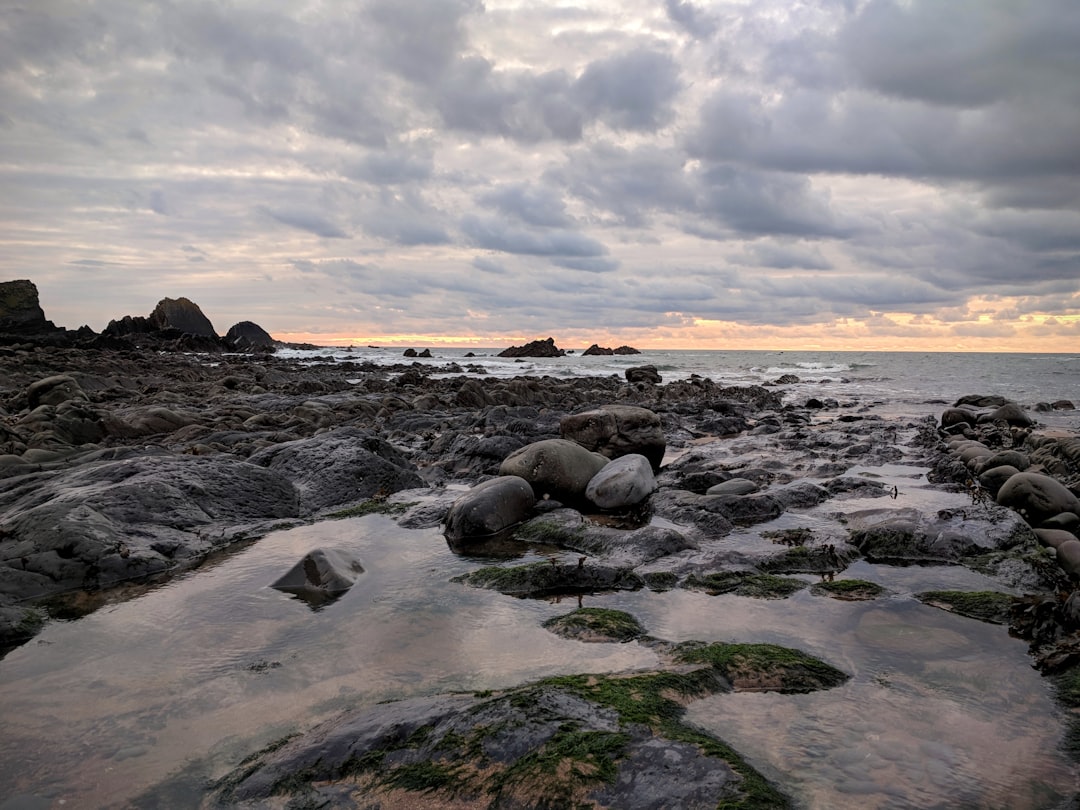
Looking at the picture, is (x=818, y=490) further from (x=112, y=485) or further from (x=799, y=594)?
(x=112, y=485)

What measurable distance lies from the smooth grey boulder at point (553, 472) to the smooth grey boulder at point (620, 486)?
0.16 metres

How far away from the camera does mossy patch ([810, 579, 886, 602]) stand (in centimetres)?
499

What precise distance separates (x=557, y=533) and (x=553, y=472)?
5.64 feet

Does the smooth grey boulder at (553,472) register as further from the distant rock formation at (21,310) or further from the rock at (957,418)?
the distant rock formation at (21,310)

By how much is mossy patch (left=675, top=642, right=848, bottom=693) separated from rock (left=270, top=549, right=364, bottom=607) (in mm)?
2896

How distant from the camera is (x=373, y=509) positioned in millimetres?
8109

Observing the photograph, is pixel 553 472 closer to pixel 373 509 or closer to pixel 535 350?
pixel 373 509

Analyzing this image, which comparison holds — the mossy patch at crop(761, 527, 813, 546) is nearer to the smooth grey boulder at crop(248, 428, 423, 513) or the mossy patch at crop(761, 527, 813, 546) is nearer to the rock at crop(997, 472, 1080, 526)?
the rock at crop(997, 472, 1080, 526)

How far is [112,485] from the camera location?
6.67 metres

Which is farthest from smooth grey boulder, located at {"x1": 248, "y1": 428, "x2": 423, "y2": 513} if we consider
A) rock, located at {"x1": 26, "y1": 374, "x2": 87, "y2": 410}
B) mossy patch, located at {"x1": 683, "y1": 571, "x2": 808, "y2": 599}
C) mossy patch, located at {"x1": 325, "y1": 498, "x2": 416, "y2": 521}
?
rock, located at {"x1": 26, "y1": 374, "x2": 87, "y2": 410}

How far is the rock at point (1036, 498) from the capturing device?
23.3ft

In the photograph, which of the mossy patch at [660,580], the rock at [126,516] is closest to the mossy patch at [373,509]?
the rock at [126,516]

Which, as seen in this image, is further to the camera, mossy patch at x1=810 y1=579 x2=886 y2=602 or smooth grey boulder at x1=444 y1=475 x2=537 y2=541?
smooth grey boulder at x1=444 y1=475 x2=537 y2=541

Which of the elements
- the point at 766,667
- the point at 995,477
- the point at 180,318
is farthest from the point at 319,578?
the point at 180,318
